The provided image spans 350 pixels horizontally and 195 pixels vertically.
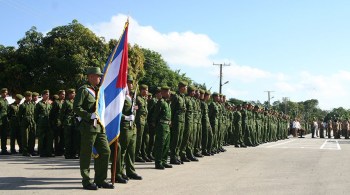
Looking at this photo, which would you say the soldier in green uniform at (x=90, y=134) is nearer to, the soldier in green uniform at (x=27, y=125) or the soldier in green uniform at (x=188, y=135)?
the soldier in green uniform at (x=188, y=135)

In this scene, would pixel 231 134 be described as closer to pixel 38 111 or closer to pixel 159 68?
pixel 38 111

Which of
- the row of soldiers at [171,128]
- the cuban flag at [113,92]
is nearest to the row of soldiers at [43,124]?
the row of soldiers at [171,128]

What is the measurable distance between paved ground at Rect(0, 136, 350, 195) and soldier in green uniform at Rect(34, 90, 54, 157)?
1.35 meters

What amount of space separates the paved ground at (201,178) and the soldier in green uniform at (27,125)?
66.9 inches

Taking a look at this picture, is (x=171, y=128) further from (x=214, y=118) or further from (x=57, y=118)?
(x=57, y=118)

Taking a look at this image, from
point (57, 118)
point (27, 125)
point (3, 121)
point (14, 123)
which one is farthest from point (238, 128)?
point (3, 121)

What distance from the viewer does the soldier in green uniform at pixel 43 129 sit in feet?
46.6

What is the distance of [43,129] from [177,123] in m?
4.67

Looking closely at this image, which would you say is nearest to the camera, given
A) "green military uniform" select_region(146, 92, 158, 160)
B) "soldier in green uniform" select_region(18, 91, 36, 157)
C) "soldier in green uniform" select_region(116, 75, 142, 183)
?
"soldier in green uniform" select_region(116, 75, 142, 183)

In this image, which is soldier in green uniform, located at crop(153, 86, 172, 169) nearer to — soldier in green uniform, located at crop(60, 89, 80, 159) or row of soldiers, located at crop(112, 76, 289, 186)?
row of soldiers, located at crop(112, 76, 289, 186)

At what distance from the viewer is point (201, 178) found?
9625 mm

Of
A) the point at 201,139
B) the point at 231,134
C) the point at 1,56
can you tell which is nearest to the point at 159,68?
the point at 1,56

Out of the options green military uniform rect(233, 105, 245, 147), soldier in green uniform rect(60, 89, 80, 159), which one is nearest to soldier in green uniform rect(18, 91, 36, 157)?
soldier in green uniform rect(60, 89, 80, 159)

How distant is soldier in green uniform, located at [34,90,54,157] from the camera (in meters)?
14.2
